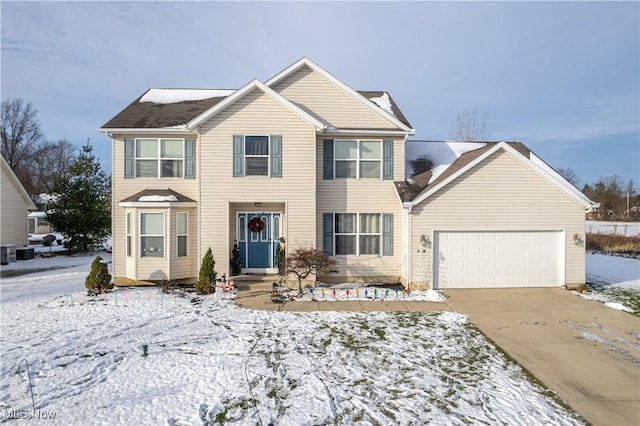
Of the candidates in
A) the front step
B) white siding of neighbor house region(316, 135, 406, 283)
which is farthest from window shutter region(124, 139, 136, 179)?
white siding of neighbor house region(316, 135, 406, 283)

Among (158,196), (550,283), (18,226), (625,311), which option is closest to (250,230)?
(158,196)

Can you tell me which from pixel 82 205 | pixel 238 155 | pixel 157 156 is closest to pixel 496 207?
pixel 238 155

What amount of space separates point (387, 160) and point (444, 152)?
3362 mm

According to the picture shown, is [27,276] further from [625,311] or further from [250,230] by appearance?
[625,311]

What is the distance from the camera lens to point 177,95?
14773mm

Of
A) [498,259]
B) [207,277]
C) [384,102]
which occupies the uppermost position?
[384,102]

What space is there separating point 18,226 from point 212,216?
1677 centimetres

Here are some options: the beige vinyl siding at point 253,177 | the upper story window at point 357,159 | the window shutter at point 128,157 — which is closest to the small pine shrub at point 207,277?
the beige vinyl siding at point 253,177

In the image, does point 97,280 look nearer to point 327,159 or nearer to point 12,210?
point 327,159

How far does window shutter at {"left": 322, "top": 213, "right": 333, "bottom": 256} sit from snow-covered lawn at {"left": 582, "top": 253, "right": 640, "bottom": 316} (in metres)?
8.66

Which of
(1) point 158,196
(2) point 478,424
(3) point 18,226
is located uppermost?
(1) point 158,196

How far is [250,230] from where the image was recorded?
42.2 feet

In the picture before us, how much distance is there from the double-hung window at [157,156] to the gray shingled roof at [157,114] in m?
0.63

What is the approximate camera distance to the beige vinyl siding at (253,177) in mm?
11984
